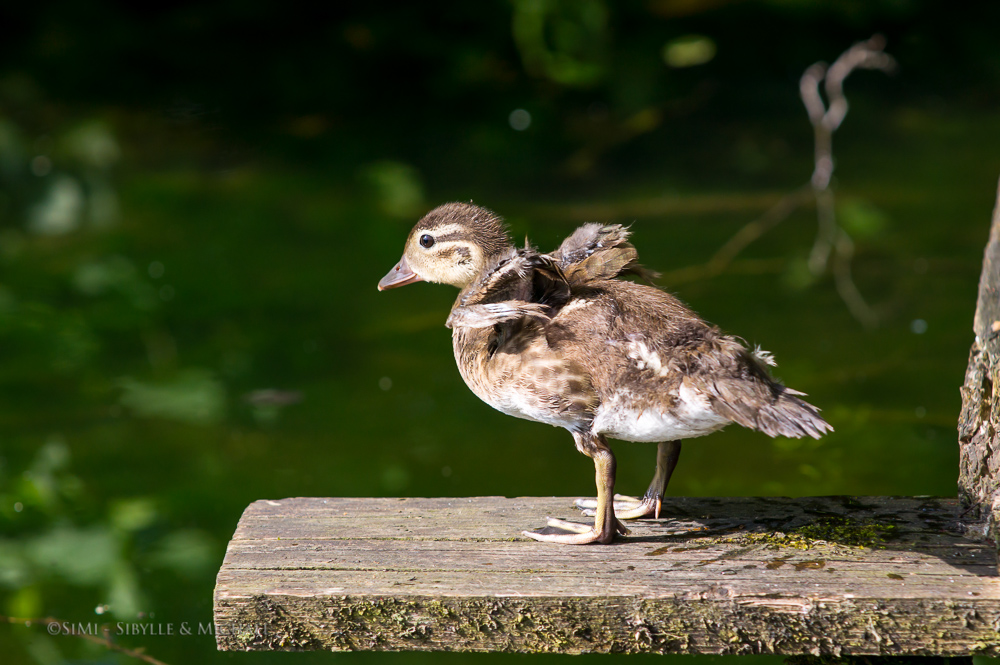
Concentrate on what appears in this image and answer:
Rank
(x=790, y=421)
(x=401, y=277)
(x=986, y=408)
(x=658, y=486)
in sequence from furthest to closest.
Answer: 1. (x=401, y=277)
2. (x=658, y=486)
3. (x=986, y=408)
4. (x=790, y=421)

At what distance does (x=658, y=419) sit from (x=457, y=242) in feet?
2.63

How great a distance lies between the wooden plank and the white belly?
0.32 m

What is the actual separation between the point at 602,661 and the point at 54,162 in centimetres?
639

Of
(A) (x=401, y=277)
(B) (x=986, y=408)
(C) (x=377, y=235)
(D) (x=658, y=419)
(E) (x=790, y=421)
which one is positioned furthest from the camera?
(C) (x=377, y=235)

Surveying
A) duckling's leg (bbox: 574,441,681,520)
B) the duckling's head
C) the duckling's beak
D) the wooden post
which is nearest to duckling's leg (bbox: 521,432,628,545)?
duckling's leg (bbox: 574,441,681,520)

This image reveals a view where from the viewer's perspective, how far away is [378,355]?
5.39m

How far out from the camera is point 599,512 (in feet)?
8.77

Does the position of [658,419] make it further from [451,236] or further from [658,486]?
[451,236]

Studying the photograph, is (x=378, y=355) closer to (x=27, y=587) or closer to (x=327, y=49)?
(x=27, y=587)

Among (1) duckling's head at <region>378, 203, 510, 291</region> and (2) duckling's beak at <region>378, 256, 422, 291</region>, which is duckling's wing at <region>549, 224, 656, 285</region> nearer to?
(1) duckling's head at <region>378, 203, 510, 291</region>

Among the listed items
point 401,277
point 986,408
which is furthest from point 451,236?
point 986,408

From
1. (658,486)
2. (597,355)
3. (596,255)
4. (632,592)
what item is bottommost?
(632,592)

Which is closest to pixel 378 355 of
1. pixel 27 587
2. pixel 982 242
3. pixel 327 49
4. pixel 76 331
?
pixel 76 331

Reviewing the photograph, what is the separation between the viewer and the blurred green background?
4289 millimetres
